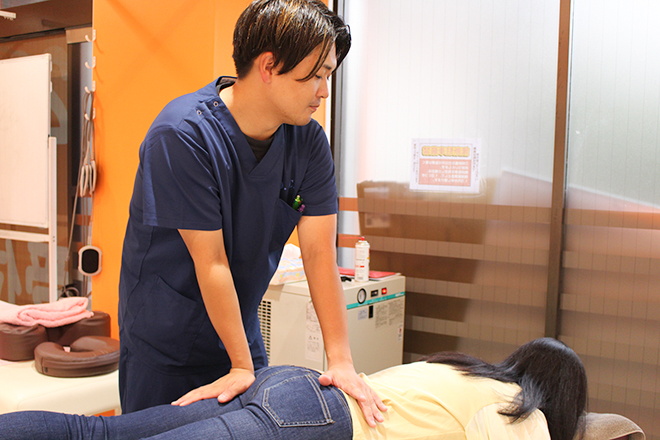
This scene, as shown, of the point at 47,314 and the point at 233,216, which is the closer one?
the point at 233,216

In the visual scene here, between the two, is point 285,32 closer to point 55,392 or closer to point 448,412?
point 448,412

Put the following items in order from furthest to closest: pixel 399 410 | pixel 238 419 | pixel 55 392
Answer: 1. pixel 55 392
2. pixel 399 410
3. pixel 238 419

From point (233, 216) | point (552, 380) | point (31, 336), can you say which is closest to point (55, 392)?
point (31, 336)

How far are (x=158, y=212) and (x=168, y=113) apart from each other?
0.66 feet

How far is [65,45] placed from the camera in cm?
328

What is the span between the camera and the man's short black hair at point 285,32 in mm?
1021

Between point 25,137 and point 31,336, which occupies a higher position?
point 25,137

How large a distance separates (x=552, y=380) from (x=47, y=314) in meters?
1.98

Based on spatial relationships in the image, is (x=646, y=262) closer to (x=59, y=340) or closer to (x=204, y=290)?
(x=204, y=290)

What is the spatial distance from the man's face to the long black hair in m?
0.70

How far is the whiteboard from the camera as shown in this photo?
2.66 meters

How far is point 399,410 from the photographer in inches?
46.3

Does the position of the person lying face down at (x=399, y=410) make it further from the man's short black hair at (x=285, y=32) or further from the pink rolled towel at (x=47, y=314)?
the pink rolled towel at (x=47, y=314)

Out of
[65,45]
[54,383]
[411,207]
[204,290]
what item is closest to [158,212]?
[204,290]
